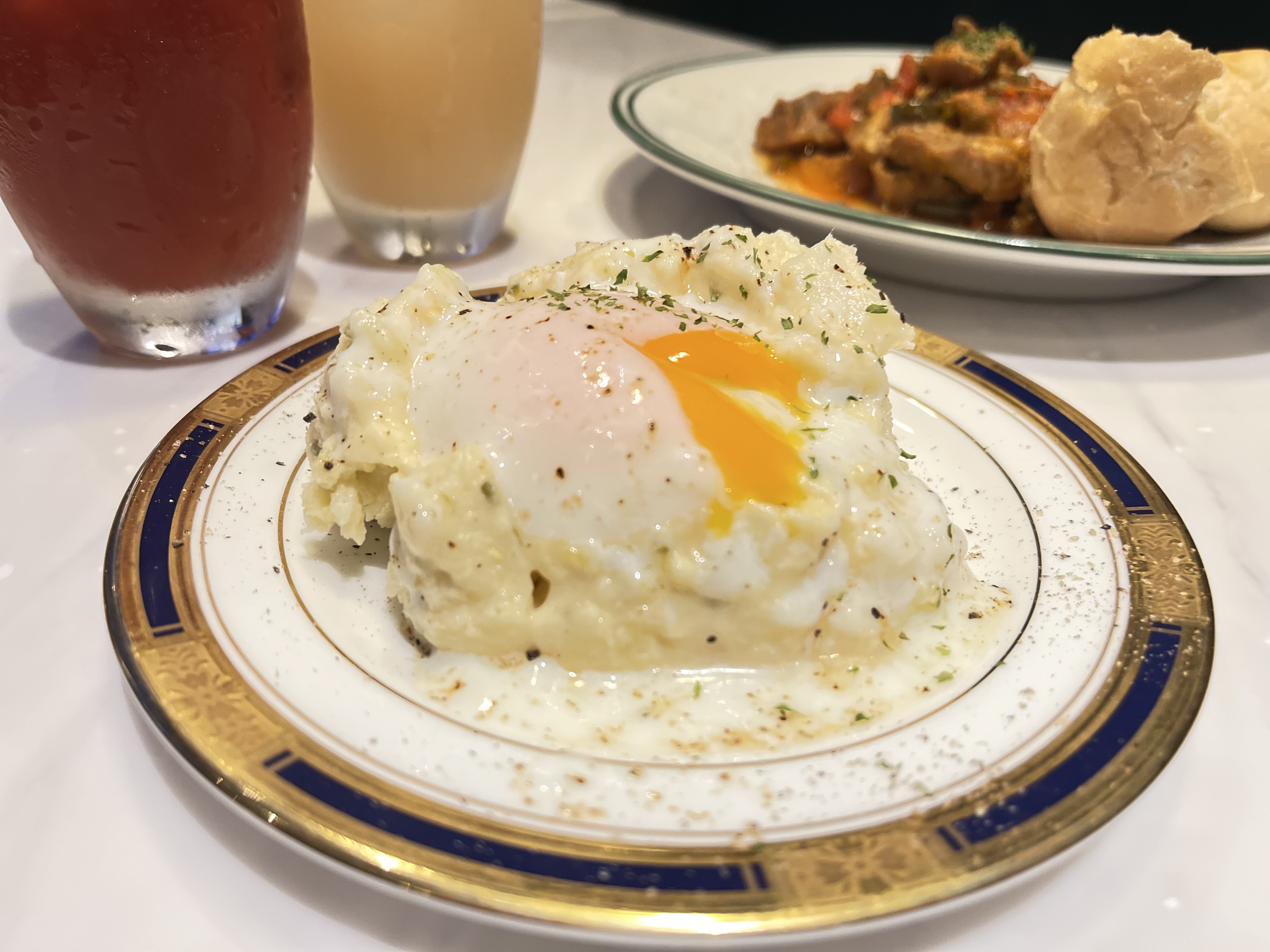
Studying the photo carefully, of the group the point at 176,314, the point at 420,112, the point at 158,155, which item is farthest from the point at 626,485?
the point at 420,112

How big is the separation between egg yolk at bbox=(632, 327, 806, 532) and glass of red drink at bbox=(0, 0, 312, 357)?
1.21 m

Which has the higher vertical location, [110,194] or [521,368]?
[110,194]

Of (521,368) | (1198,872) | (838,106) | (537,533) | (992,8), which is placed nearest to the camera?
(1198,872)

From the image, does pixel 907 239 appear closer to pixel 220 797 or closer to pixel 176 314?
pixel 176 314

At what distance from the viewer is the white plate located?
2.55 metres

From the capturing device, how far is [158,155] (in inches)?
80.3

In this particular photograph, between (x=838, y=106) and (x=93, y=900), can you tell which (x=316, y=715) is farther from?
(x=838, y=106)

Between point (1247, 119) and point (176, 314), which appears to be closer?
point (176, 314)

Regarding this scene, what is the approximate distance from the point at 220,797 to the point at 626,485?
2.41 ft

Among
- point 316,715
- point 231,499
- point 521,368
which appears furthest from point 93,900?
point 521,368

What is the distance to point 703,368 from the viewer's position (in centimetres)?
164

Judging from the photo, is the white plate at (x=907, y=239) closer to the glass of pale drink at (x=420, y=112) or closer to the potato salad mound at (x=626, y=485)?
the glass of pale drink at (x=420, y=112)

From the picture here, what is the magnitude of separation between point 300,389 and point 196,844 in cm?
103

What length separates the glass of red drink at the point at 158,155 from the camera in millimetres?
1891
